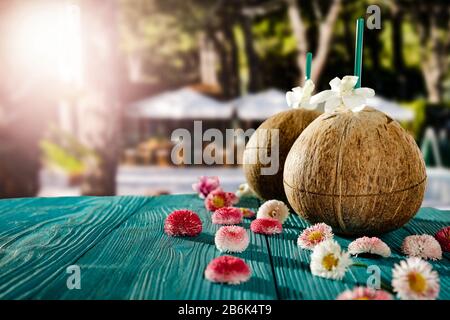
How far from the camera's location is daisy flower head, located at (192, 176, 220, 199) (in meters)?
1.50

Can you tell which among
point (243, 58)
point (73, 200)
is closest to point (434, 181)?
point (243, 58)

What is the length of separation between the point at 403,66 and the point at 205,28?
15.2 ft

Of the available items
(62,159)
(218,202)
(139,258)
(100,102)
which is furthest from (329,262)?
(62,159)

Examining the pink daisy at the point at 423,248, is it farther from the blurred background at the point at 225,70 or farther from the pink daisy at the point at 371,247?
the blurred background at the point at 225,70

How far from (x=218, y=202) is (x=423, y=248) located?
60 cm

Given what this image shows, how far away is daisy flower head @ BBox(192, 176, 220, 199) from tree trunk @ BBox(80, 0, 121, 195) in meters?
5.44

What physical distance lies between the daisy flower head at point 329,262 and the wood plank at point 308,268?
0.04ft

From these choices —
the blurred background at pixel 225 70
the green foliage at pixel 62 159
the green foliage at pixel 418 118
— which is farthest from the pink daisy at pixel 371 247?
the green foliage at pixel 418 118

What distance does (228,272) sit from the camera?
2.41 ft

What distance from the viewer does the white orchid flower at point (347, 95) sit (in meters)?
1.01

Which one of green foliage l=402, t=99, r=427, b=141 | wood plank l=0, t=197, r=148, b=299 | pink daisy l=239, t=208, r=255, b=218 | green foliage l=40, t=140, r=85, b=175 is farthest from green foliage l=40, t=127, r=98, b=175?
pink daisy l=239, t=208, r=255, b=218

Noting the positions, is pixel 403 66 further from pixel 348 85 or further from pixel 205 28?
pixel 348 85

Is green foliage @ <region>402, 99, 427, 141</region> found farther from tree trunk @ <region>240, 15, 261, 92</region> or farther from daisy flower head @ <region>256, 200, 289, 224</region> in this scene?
daisy flower head @ <region>256, 200, 289, 224</region>
